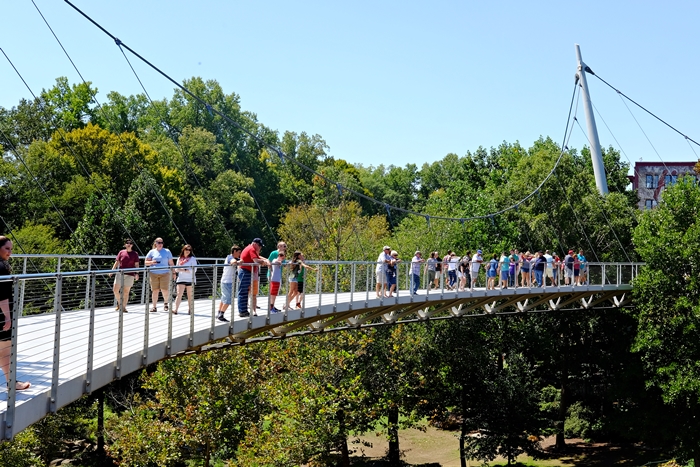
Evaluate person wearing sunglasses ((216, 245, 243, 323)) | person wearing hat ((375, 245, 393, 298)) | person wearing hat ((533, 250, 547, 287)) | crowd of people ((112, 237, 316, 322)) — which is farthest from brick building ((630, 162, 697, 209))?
person wearing sunglasses ((216, 245, 243, 323))

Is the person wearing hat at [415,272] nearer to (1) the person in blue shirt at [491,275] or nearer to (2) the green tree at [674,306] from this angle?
(1) the person in blue shirt at [491,275]

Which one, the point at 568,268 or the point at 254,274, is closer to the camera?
the point at 254,274

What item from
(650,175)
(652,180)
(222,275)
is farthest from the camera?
(650,175)

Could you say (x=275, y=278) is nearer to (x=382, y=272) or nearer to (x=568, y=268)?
(x=382, y=272)

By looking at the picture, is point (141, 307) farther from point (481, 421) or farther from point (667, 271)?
point (667, 271)

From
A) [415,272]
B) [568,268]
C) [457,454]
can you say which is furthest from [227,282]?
[457,454]

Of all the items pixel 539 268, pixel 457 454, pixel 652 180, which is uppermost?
pixel 652 180

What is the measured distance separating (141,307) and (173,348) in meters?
3.99

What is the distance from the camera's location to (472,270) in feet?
82.6

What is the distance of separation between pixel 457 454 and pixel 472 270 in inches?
425

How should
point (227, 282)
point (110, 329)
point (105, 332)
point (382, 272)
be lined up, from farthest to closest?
1. point (382, 272)
2. point (227, 282)
3. point (110, 329)
4. point (105, 332)

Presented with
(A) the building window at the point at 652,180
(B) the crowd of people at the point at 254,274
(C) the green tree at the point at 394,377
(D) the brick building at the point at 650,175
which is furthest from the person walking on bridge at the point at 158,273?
(A) the building window at the point at 652,180

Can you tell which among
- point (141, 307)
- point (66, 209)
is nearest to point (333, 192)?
point (66, 209)

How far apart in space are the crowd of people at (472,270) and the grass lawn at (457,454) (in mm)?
6826
